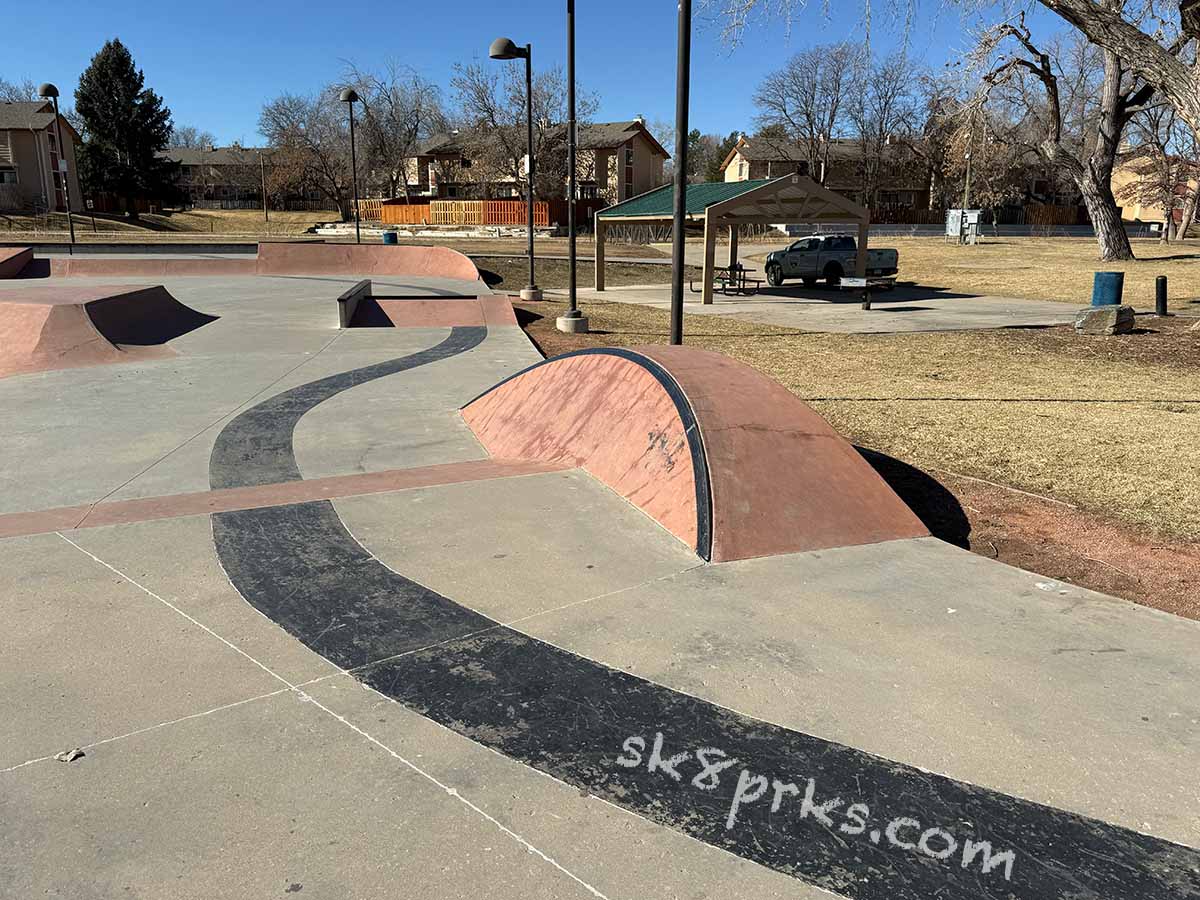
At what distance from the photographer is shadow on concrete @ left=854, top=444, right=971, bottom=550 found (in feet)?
19.5

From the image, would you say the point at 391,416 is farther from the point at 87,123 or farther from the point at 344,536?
the point at 87,123

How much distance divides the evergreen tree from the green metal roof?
5638cm

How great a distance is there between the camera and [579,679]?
3547 mm

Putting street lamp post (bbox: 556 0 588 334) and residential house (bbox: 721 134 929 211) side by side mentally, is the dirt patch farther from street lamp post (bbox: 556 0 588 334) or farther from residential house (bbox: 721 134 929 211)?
residential house (bbox: 721 134 929 211)

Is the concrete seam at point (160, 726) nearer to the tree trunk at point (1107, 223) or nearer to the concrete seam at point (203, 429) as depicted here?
the concrete seam at point (203, 429)

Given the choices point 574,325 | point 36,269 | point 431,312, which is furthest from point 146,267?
point 574,325

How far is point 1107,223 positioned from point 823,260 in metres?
17.5

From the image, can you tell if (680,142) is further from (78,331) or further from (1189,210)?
(1189,210)

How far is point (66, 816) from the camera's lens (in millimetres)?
2689

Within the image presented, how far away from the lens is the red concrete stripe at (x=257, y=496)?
548cm

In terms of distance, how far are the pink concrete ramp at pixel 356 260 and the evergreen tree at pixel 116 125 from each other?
4686cm

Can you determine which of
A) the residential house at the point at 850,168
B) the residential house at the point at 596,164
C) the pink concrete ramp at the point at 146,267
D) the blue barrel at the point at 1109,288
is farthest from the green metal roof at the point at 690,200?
the residential house at the point at 850,168

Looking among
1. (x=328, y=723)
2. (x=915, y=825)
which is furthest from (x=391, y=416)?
(x=915, y=825)

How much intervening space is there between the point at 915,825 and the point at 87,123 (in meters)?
82.6
